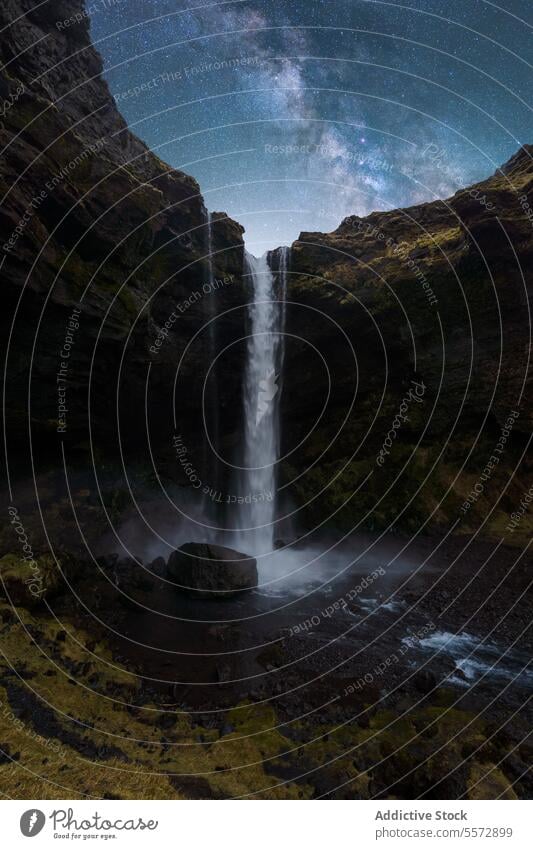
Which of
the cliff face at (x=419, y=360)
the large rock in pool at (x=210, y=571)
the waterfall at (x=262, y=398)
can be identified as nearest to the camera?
the large rock in pool at (x=210, y=571)

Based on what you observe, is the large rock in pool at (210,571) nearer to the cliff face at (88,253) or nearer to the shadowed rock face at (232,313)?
the shadowed rock face at (232,313)

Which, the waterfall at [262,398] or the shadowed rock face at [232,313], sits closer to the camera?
the shadowed rock face at [232,313]

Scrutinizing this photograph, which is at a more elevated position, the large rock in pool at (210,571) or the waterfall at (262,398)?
the waterfall at (262,398)

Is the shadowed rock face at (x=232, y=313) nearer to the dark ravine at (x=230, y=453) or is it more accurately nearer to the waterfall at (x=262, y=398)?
the dark ravine at (x=230, y=453)

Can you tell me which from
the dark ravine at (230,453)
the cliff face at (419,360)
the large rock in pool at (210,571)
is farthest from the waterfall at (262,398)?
the large rock in pool at (210,571)

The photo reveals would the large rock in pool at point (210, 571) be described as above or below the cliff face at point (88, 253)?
below

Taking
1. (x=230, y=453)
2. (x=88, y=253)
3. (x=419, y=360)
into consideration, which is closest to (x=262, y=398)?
(x=230, y=453)

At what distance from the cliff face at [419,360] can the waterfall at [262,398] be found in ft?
4.07

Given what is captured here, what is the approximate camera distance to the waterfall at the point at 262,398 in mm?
33844

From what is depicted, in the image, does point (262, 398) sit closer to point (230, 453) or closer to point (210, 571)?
point (230, 453)

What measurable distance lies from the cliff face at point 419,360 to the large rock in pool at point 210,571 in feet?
41.5

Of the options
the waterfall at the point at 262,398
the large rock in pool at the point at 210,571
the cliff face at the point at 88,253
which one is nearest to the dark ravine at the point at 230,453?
the cliff face at the point at 88,253

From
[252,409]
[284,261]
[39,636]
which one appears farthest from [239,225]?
[39,636]

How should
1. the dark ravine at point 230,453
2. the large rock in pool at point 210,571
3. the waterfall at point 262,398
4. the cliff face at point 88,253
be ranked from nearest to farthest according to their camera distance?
1. the dark ravine at point 230,453
2. the cliff face at point 88,253
3. the large rock in pool at point 210,571
4. the waterfall at point 262,398
